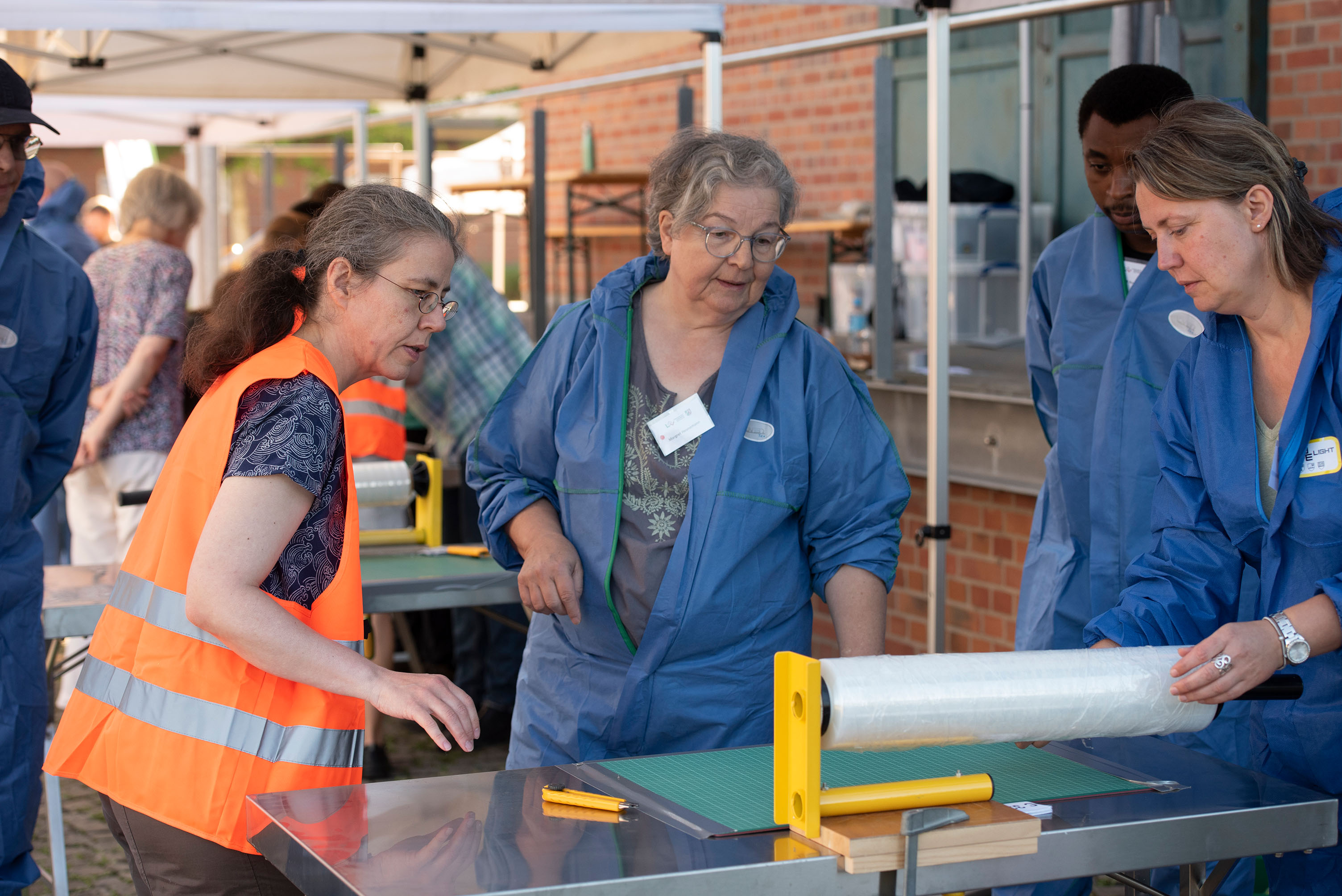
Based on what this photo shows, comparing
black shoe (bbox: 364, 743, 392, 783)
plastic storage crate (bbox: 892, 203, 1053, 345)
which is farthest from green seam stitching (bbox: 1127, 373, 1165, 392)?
plastic storage crate (bbox: 892, 203, 1053, 345)

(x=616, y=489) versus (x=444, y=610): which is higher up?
(x=616, y=489)

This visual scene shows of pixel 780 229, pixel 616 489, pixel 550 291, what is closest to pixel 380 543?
pixel 616 489

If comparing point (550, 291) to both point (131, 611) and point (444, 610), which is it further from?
point (131, 611)

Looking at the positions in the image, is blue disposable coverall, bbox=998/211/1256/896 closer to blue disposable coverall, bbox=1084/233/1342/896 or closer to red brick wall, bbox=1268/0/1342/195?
blue disposable coverall, bbox=1084/233/1342/896

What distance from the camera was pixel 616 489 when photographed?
6.98 ft

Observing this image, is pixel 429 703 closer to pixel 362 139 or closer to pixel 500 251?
pixel 362 139

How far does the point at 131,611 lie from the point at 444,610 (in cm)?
370

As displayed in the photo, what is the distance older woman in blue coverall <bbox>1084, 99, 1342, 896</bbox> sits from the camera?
5.67ft

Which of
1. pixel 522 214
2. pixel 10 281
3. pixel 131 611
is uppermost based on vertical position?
pixel 522 214

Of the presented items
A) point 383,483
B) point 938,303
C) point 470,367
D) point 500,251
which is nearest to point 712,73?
point 938,303

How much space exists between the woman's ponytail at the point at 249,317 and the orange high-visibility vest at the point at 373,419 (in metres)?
2.00

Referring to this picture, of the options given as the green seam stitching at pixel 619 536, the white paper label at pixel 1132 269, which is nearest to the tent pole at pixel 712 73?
the white paper label at pixel 1132 269

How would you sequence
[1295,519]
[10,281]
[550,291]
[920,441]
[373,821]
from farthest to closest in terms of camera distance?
[550,291] → [920,441] → [10,281] → [1295,519] → [373,821]

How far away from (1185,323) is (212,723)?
174 centimetres
